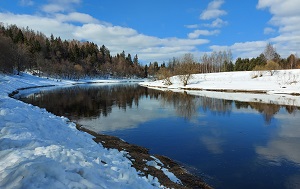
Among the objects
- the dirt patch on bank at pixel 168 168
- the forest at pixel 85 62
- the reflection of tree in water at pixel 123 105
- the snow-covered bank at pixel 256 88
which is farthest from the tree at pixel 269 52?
the dirt patch on bank at pixel 168 168

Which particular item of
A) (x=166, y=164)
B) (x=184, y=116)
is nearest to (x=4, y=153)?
(x=166, y=164)

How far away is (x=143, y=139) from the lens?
17312mm

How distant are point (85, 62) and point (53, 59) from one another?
81.2 ft

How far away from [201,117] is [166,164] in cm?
1479

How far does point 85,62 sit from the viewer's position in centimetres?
14462

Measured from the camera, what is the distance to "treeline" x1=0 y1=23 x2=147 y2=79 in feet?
275

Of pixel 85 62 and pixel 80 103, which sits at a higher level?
pixel 85 62

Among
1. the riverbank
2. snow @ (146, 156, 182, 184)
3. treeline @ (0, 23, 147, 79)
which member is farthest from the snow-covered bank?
treeline @ (0, 23, 147, 79)

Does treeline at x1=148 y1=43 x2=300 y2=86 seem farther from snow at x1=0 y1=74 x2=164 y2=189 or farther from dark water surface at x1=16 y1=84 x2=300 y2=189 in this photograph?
→ snow at x1=0 y1=74 x2=164 y2=189

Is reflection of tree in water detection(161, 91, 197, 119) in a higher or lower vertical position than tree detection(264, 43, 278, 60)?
lower

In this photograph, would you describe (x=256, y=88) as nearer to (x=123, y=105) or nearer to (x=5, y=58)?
(x=123, y=105)

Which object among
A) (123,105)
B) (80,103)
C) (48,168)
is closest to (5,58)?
(80,103)

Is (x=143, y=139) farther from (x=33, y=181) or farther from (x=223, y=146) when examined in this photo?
(x=33, y=181)

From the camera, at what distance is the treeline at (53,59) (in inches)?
3297
